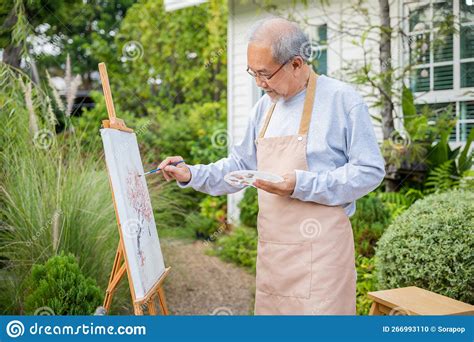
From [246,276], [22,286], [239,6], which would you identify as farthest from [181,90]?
[22,286]

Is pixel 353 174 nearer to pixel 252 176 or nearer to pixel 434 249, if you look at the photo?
pixel 252 176

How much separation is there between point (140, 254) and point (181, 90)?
6378mm

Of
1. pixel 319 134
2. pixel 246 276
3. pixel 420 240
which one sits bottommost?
pixel 246 276

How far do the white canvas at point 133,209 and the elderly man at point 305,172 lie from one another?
0.15m

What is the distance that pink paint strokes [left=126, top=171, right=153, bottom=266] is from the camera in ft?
6.38

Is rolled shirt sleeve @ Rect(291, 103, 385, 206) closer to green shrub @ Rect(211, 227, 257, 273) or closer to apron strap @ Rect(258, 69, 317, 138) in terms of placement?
apron strap @ Rect(258, 69, 317, 138)

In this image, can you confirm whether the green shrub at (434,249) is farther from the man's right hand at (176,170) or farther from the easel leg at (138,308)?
the easel leg at (138,308)

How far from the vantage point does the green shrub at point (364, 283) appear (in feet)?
10.4

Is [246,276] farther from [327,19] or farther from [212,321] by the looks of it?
[212,321]

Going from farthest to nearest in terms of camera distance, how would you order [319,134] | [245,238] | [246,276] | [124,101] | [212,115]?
[124,101], [212,115], [245,238], [246,276], [319,134]

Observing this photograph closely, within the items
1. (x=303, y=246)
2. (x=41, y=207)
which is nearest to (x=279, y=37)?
(x=303, y=246)

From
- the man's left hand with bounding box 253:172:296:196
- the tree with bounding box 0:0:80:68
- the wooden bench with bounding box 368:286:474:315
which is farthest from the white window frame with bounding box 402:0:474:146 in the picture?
the tree with bounding box 0:0:80:68

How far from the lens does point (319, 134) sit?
1802 millimetres

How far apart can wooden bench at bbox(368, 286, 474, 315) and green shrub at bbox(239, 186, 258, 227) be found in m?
2.96
